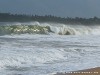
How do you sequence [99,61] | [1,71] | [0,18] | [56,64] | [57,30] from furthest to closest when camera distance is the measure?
[0,18], [57,30], [99,61], [56,64], [1,71]

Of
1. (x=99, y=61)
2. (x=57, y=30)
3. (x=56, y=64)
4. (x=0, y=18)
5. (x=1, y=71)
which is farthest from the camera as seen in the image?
(x=0, y=18)

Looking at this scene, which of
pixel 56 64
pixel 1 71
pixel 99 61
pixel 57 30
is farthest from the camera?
pixel 57 30

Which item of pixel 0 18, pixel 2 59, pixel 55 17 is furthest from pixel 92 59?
pixel 55 17

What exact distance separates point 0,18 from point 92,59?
36.9 meters

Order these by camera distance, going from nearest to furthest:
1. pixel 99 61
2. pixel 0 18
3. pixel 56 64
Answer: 1. pixel 56 64
2. pixel 99 61
3. pixel 0 18

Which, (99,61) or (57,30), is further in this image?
(57,30)

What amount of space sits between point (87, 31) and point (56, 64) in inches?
1235

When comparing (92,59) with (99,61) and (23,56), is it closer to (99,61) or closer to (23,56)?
(99,61)

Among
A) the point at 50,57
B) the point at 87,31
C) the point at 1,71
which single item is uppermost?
the point at 1,71

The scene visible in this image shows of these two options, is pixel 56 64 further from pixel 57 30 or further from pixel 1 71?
pixel 57 30

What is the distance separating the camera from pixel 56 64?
12164 mm

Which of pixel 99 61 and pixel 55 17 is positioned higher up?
pixel 99 61

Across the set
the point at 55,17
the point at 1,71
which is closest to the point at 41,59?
the point at 1,71

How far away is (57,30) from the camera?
40.8m
